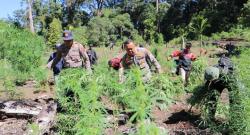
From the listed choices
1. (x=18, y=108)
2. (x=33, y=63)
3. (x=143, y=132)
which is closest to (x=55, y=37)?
(x=33, y=63)

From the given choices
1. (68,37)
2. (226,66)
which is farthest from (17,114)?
(226,66)

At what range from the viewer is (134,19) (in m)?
69.3

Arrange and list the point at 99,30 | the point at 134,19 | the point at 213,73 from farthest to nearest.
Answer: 1. the point at 134,19
2. the point at 99,30
3. the point at 213,73

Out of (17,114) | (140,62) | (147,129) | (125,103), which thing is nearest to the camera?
(147,129)

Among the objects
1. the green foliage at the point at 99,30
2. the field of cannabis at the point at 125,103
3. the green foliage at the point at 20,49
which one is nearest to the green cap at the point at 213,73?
the field of cannabis at the point at 125,103

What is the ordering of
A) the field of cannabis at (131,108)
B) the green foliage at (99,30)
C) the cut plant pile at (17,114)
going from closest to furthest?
1. the field of cannabis at (131,108)
2. the cut plant pile at (17,114)
3. the green foliage at (99,30)

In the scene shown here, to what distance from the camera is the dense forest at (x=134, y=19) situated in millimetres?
46125

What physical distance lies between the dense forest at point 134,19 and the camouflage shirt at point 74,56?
89.5 ft

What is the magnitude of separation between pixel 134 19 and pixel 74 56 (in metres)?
61.1

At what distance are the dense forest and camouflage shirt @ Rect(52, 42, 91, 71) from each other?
27.3 meters

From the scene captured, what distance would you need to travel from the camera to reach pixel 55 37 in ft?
160

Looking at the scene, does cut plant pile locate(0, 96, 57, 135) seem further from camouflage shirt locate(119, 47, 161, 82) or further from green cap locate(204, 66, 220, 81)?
green cap locate(204, 66, 220, 81)

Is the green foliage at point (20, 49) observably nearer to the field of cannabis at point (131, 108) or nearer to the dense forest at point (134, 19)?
the field of cannabis at point (131, 108)

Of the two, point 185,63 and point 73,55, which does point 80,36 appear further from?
point 73,55
